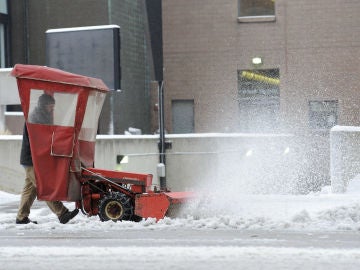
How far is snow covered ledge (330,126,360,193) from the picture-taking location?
598 inches

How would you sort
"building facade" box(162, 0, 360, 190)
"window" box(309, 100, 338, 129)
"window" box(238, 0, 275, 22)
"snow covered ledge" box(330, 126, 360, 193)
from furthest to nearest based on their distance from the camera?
"window" box(238, 0, 275, 22), "window" box(309, 100, 338, 129), "building facade" box(162, 0, 360, 190), "snow covered ledge" box(330, 126, 360, 193)

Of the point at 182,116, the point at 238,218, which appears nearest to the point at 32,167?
the point at 238,218

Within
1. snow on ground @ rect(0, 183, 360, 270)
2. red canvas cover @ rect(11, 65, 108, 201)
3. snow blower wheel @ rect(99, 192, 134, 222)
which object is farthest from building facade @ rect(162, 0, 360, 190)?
red canvas cover @ rect(11, 65, 108, 201)

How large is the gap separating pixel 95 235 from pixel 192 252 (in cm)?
178

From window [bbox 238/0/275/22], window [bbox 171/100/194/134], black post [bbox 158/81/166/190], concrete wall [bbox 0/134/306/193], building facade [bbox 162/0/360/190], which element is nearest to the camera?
black post [bbox 158/81/166/190]

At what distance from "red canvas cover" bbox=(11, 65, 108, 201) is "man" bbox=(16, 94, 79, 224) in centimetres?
5

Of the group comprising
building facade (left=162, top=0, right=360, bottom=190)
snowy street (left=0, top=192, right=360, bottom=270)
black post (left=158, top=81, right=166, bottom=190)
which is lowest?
snowy street (left=0, top=192, right=360, bottom=270)

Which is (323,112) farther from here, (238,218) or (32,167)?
(32,167)

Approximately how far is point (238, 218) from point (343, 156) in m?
5.29

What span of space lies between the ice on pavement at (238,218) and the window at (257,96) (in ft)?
45.7

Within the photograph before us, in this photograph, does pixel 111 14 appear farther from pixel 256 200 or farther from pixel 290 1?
pixel 256 200

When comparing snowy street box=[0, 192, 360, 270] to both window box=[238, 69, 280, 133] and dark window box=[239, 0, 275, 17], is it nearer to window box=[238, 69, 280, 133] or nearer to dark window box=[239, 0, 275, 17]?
window box=[238, 69, 280, 133]

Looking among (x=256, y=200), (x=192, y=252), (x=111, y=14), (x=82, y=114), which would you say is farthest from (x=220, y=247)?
(x=111, y=14)

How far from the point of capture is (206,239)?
9.35 m
